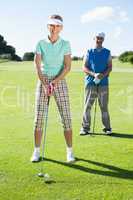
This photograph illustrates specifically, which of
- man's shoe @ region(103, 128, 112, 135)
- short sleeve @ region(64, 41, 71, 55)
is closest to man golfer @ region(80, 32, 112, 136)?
man's shoe @ region(103, 128, 112, 135)

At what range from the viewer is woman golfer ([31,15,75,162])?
8250 mm

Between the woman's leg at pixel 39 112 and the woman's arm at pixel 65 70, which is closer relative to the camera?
the woman's arm at pixel 65 70

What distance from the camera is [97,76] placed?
433 inches

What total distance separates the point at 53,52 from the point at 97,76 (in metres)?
2.88

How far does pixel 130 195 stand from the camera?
6.79m

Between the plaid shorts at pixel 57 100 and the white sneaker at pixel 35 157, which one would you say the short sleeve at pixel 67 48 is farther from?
the white sneaker at pixel 35 157

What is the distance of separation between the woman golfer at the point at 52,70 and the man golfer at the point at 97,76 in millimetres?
2640

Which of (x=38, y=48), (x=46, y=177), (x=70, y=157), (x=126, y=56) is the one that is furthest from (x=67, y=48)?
(x=126, y=56)

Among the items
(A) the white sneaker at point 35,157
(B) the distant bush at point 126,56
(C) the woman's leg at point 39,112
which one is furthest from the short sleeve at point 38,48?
(B) the distant bush at point 126,56

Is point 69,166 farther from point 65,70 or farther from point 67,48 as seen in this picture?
point 67,48

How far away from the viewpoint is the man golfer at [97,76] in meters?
11.1

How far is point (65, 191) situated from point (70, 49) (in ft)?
8.20

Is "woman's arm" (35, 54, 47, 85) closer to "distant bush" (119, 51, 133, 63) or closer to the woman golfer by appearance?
the woman golfer

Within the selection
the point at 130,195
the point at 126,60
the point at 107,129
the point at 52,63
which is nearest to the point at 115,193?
the point at 130,195
